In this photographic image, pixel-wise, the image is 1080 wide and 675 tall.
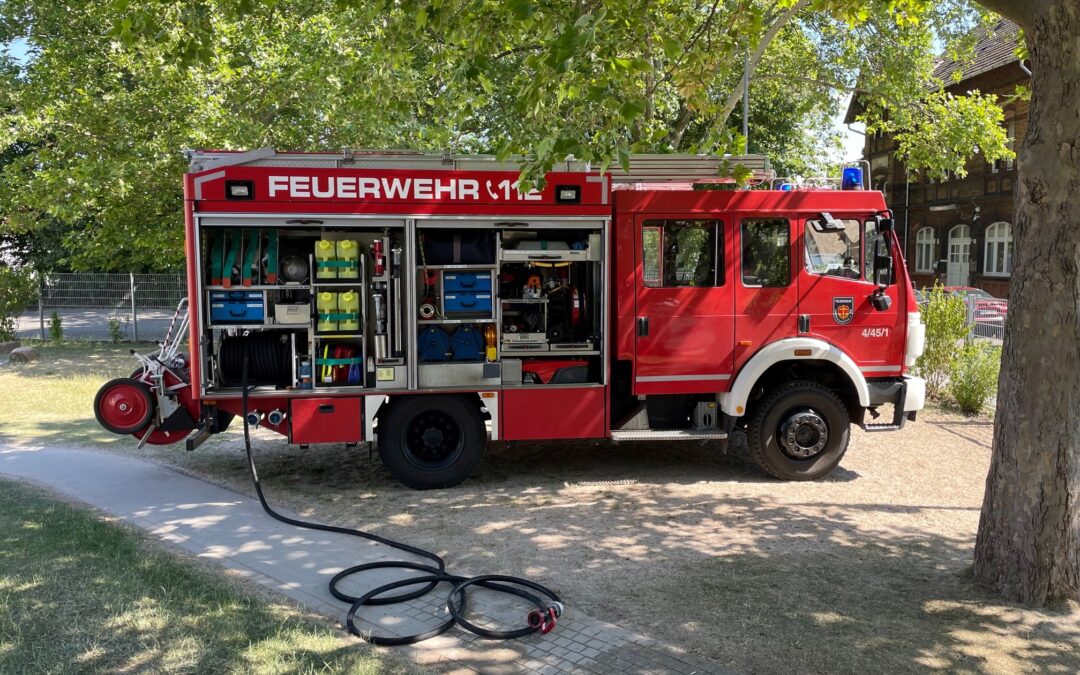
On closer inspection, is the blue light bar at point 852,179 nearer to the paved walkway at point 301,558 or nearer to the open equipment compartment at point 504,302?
the open equipment compartment at point 504,302

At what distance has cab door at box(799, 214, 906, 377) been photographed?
25.9ft

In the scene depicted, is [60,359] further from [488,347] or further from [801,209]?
[801,209]

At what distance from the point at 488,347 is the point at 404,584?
2.93 meters

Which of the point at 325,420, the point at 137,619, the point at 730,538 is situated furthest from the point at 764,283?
the point at 137,619

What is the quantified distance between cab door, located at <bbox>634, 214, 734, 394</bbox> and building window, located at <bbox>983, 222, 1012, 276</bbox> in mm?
28341

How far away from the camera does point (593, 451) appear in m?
9.34

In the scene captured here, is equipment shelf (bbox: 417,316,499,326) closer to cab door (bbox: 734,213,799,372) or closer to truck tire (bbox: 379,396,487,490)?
truck tire (bbox: 379,396,487,490)

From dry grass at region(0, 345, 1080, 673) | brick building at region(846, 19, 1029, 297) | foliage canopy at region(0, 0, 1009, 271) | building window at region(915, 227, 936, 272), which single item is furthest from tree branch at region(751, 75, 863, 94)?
building window at region(915, 227, 936, 272)

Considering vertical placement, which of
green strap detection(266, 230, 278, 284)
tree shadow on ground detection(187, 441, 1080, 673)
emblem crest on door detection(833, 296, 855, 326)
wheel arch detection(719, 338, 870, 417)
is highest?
green strap detection(266, 230, 278, 284)

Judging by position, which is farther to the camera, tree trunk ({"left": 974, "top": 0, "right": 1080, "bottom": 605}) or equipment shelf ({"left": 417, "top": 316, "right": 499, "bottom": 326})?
equipment shelf ({"left": 417, "top": 316, "right": 499, "bottom": 326})

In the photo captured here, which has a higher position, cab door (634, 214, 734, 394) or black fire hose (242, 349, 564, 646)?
cab door (634, 214, 734, 394)

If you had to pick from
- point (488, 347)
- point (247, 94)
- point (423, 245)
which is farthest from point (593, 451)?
point (247, 94)

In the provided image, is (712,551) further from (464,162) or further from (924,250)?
(924,250)

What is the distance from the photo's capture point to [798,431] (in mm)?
7953
